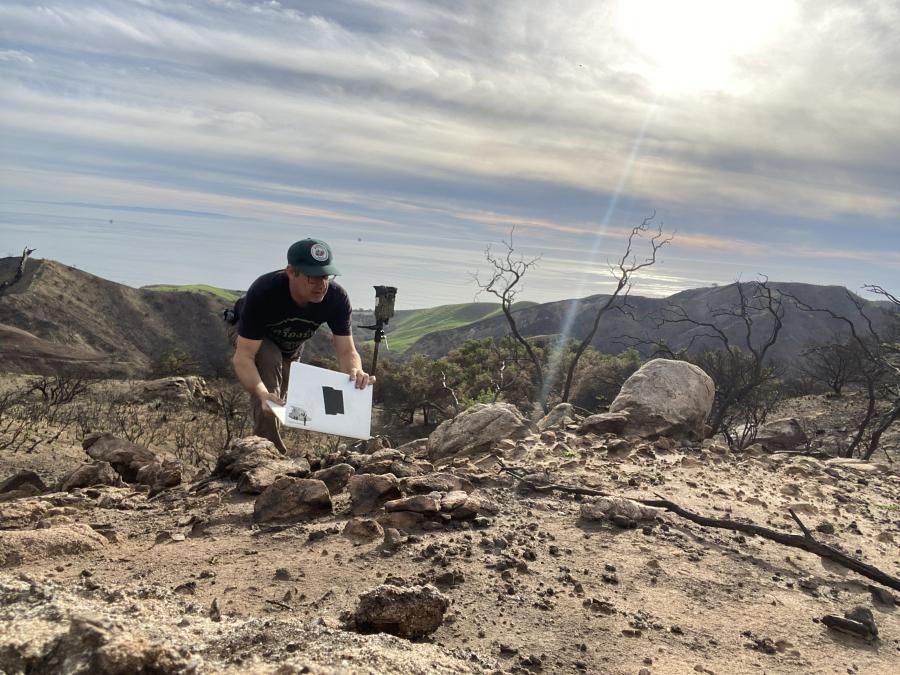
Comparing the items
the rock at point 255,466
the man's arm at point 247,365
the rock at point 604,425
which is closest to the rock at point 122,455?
the rock at point 255,466

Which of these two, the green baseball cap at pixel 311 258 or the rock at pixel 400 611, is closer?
the rock at pixel 400 611

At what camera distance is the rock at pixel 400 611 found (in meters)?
2.74

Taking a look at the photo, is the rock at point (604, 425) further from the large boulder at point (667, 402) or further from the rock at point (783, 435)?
the rock at point (783, 435)

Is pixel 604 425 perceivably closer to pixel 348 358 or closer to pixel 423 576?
pixel 348 358

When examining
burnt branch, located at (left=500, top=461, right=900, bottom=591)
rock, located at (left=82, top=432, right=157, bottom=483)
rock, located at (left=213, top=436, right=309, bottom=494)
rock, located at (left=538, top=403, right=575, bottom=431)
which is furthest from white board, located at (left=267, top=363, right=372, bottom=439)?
rock, located at (left=538, top=403, right=575, bottom=431)

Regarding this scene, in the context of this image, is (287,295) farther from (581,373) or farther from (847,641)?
(581,373)

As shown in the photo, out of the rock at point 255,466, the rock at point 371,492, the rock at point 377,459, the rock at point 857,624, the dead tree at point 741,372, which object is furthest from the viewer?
the dead tree at point 741,372

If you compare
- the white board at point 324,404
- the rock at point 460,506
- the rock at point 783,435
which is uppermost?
the white board at point 324,404

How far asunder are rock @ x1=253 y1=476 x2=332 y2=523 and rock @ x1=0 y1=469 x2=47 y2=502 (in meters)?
2.52

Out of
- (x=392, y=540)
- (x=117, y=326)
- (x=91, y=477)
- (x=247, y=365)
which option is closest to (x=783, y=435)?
(x=392, y=540)

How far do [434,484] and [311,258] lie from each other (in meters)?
2.10

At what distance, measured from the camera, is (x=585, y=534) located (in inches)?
173

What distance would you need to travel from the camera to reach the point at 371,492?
4621 millimetres

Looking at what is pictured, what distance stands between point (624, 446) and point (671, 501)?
195 centimetres
